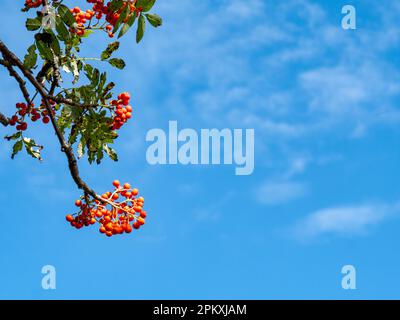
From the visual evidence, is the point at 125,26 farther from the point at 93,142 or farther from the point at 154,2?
the point at 93,142

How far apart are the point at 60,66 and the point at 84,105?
2.22 ft

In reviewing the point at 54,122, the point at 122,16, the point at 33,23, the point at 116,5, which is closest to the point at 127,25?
the point at 122,16

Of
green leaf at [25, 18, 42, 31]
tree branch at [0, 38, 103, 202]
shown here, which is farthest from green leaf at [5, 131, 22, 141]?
green leaf at [25, 18, 42, 31]

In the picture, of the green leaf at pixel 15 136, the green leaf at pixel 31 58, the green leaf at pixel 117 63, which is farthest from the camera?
the green leaf at pixel 15 136

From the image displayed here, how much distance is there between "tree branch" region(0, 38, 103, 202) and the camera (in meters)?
8.52

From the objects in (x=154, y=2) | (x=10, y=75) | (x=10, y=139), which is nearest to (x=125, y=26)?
(x=154, y=2)

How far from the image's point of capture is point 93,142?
28.8 feet

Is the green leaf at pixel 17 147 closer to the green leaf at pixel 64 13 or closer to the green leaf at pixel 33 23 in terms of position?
the green leaf at pixel 33 23

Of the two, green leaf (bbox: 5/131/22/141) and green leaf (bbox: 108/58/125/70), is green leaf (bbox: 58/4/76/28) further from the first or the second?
green leaf (bbox: 5/131/22/141)

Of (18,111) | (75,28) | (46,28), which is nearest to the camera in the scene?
(46,28)

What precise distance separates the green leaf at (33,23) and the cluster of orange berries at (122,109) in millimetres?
1297

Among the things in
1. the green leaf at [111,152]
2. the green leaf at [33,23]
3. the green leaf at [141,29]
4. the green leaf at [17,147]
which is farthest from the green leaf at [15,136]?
the green leaf at [141,29]

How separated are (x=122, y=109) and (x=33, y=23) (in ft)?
4.84

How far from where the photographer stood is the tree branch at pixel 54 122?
→ 852cm
